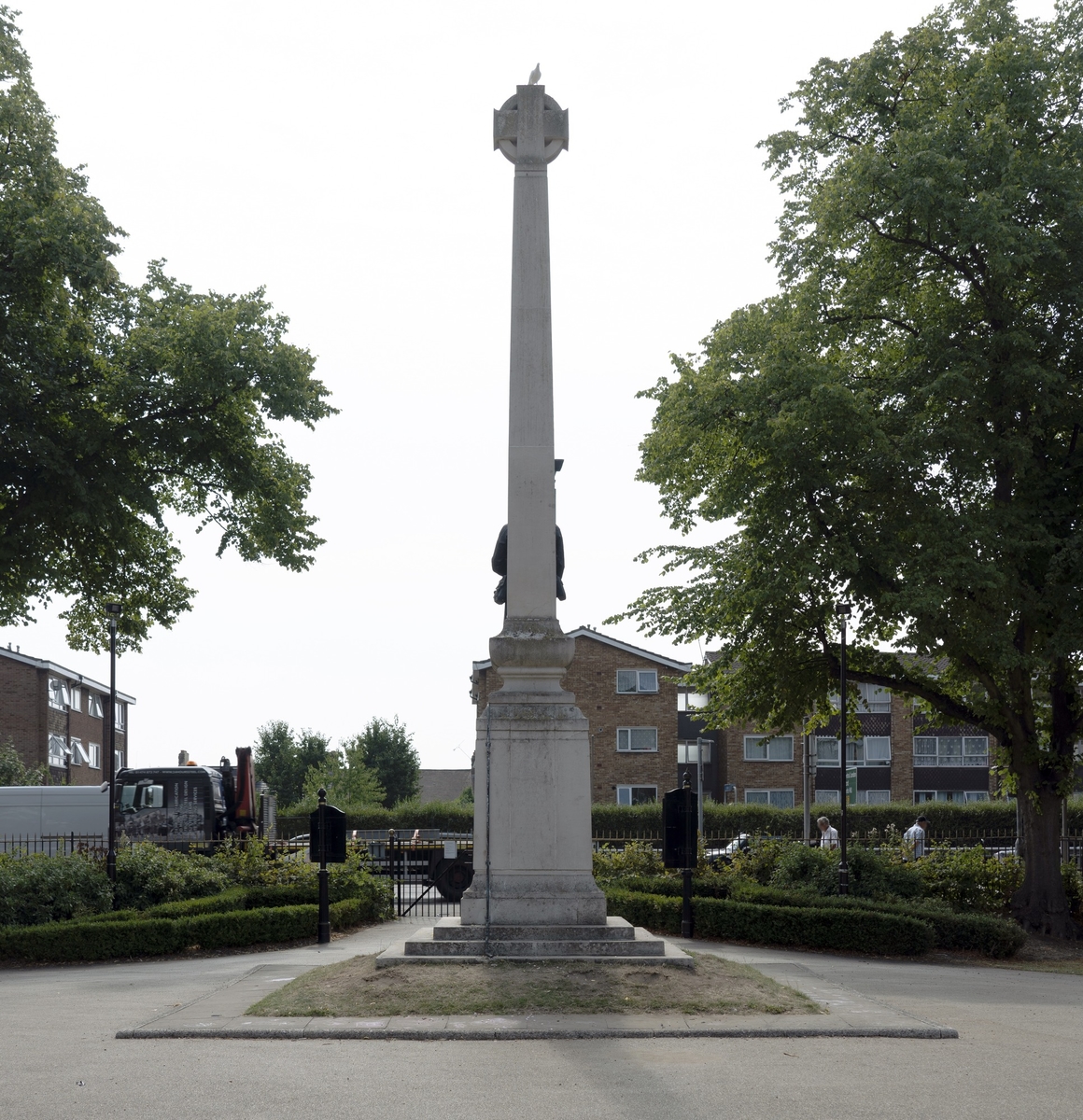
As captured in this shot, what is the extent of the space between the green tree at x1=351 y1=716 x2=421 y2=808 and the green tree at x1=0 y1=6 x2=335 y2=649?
6665cm

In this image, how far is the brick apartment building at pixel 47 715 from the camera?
183 ft

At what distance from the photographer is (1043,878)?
75.0 feet

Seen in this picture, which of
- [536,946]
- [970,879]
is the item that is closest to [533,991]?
[536,946]

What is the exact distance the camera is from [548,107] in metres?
15.7

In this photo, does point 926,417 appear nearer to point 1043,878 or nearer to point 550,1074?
point 1043,878

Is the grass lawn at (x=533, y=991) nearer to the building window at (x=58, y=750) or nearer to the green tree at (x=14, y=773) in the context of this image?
the green tree at (x=14, y=773)

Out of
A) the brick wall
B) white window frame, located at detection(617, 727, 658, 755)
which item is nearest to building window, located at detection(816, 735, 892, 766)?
the brick wall

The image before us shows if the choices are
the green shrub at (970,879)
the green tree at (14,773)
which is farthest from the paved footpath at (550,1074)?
the green tree at (14,773)

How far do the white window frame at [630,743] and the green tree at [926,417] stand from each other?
30.6 meters

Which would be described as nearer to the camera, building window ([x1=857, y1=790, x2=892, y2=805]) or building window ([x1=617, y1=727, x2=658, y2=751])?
building window ([x1=617, y1=727, x2=658, y2=751])

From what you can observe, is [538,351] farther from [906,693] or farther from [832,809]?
[832,809]

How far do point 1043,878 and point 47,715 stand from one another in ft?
148

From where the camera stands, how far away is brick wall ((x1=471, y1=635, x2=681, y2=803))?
55.4 m

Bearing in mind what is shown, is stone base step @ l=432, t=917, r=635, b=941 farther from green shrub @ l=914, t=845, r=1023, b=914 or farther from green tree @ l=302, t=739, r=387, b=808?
green tree @ l=302, t=739, r=387, b=808
